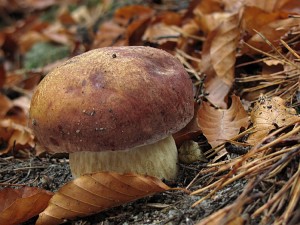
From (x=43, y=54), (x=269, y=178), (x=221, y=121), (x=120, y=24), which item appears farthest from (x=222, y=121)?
A: (x=43, y=54)

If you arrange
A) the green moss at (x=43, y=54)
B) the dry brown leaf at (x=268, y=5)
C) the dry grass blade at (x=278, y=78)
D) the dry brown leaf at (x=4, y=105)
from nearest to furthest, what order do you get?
the dry grass blade at (x=278, y=78) → the dry brown leaf at (x=268, y=5) → the dry brown leaf at (x=4, y=105) → the green moss at (x=43, y=54)

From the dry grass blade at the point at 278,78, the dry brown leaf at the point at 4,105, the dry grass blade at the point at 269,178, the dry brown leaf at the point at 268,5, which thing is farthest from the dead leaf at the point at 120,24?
the dry grass blade at the point at 269,178

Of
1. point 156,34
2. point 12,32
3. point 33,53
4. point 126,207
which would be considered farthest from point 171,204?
point 12,32

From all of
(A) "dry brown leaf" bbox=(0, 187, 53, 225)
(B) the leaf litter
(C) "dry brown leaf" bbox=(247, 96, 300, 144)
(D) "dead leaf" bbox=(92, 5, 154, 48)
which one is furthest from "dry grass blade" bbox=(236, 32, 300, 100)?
(D) "dead leaf" bbox=(92, 5, 154, 48)

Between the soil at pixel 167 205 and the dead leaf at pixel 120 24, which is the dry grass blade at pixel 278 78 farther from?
the dead leaf at pixel 120 24

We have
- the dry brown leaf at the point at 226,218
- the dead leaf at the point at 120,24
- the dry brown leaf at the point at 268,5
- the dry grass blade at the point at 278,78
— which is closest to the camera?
the dry brown leaf at the point at 226,218

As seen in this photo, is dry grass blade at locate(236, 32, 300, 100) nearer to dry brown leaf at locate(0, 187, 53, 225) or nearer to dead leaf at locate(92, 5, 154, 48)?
dry brown leaf at locate(0, 187, 53, 225)

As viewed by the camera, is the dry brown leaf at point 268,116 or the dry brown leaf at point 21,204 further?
the dry brown leaf at point 268,116
